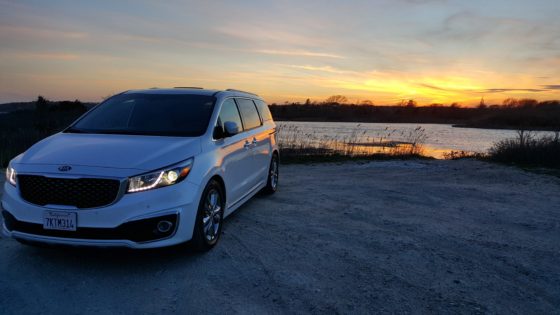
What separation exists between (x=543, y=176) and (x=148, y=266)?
10439 mm

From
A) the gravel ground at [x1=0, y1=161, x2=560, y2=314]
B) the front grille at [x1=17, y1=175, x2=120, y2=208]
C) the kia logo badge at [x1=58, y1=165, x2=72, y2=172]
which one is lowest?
the gravel ground at [x1=0, y1=161, x2=560, y2=314]

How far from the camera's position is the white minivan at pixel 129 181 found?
390 centimetres

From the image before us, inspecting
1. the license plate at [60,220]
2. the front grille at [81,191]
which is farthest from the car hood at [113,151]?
the license plate at [60,220]

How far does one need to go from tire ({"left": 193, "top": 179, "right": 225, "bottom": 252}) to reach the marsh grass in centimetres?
1036

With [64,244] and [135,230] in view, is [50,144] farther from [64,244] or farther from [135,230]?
[135,230]

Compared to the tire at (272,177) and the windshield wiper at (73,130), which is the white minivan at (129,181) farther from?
the tire at (272,177)

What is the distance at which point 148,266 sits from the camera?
433 centimetres

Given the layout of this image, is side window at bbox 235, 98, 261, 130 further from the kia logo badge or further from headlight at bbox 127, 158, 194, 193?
the kia logo badge

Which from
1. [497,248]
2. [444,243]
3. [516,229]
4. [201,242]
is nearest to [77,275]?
Result: [201,242]

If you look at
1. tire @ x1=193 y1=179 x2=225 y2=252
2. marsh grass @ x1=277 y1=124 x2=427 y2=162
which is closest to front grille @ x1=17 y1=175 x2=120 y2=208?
tire @ x1=193 y1=179 x2=225 y2=252

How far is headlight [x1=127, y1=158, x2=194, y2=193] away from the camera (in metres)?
3.97

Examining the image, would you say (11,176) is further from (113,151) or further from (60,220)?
(113,151)

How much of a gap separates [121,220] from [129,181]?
357mm

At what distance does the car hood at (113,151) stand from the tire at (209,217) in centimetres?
49
